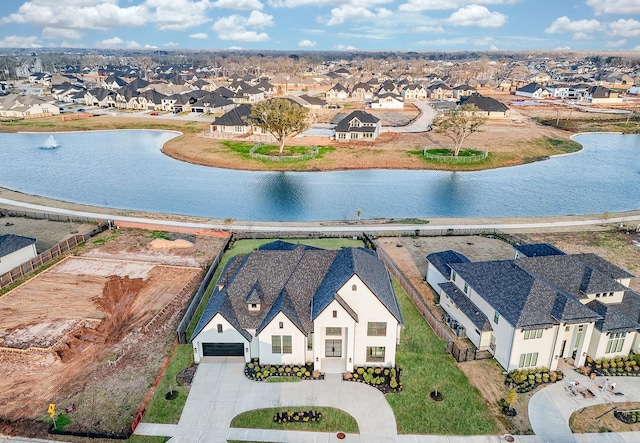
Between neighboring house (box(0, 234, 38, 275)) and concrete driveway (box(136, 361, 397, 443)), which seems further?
neighboring house (box(0, 234, 38, 275))

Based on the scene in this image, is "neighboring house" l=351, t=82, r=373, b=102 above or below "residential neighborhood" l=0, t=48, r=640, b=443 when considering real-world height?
above

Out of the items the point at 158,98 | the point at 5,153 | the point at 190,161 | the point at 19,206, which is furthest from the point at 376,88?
the point at 19,206

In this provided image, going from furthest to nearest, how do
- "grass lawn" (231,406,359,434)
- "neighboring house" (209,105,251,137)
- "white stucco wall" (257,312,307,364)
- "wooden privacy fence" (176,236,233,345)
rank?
"neighboring house" (209,105,251,137) < "wooden privacy fence" (176,236,233,345) < "white stucco wall" (257,312,307,364) < "grass lawn" (231,406,359,434)

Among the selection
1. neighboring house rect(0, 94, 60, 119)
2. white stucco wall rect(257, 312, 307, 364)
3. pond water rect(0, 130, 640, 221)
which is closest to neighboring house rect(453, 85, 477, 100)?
pond water rect(0, 130, 640, 221)

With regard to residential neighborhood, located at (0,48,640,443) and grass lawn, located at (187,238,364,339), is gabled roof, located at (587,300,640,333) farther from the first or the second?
grass lawn, located at (187,238,364,339)

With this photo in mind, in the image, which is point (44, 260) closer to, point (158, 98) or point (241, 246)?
point (241, 246)

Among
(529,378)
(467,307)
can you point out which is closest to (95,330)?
(467,307)
